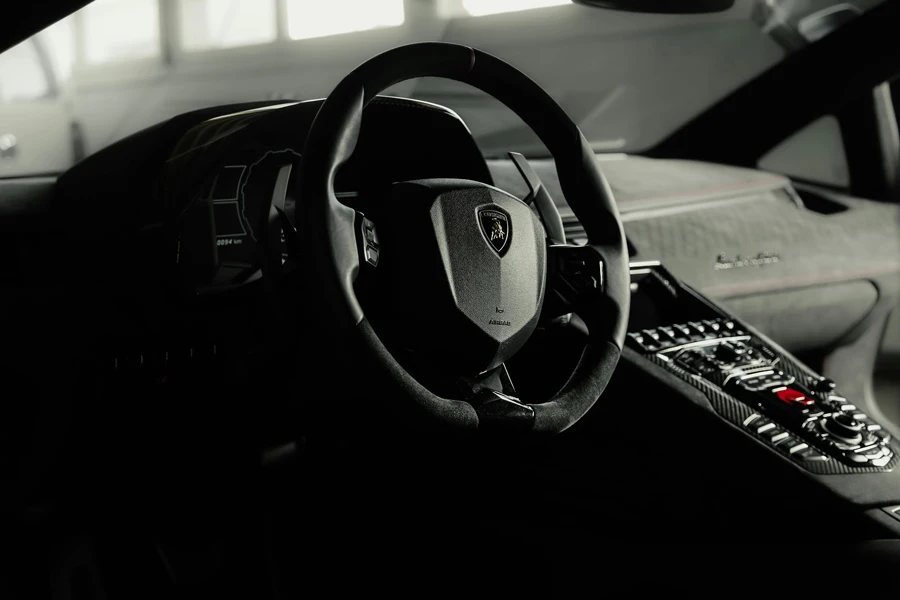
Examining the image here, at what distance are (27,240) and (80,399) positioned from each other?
27cm

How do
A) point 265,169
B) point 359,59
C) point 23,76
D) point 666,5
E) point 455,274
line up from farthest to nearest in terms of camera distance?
point 666,5 < point 359,59 < point 23,76 < point 265,169 < point 455,274

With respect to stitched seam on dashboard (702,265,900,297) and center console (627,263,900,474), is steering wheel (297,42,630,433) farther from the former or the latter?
stitched seam on dashboard (702,265,900,297)

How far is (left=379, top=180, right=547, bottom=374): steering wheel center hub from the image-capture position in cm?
112

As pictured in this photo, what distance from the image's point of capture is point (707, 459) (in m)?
1.59

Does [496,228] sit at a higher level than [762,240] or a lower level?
higher

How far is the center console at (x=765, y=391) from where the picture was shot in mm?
1551

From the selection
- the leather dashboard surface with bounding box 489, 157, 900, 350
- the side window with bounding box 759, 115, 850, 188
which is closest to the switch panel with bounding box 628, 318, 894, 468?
the leather dashboard surface with bounding box 489, 157, 900, 350

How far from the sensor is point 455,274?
1121mm

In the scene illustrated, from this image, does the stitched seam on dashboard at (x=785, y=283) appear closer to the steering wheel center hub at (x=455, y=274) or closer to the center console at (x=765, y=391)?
the center console at (x=765, y=391)

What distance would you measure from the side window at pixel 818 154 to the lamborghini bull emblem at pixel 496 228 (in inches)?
80.9

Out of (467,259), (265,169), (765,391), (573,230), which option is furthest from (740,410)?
(265,169)

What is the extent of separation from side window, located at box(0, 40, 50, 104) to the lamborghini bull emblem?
824 millimetres

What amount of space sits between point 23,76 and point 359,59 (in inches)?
29.7

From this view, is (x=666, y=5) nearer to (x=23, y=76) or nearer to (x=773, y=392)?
(x=773, y=392)
